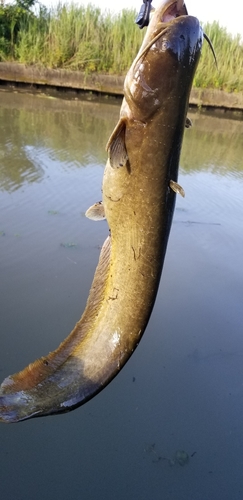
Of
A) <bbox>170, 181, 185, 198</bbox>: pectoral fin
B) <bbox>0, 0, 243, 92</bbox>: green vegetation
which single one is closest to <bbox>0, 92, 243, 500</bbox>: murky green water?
<bbox>170, 181, 185, 198</bbox>: pectoral fin

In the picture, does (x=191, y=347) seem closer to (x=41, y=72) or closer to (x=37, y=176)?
(x=37, y=176)

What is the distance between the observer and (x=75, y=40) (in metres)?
10.6

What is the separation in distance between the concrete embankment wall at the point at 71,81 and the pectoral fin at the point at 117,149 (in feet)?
31.1

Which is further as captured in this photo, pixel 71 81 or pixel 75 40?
pixel 75 40

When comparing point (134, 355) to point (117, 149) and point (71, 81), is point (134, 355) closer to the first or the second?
point (117, 149)

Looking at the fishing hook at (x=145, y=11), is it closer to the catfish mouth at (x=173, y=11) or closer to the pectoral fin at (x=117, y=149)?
the catfish mouth at (x=173, y=11)

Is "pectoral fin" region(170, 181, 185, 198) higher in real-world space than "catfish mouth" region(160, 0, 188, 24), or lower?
lower

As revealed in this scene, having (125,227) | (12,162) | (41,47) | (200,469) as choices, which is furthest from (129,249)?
(41,47)

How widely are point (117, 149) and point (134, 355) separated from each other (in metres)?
1.45

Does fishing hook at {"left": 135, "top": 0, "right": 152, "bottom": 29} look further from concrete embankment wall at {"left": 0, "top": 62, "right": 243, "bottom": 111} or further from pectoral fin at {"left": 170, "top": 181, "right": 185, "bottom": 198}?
concrete embankment wall at {"left": 0, "top": 62, "right": 243, "bottom": 111}

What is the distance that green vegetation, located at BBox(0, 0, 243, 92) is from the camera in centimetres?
1023

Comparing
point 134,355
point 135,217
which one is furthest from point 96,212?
point 134,355

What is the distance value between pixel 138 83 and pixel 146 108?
8 centimetres

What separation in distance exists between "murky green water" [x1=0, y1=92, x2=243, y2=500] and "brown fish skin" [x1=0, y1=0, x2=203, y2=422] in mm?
711
